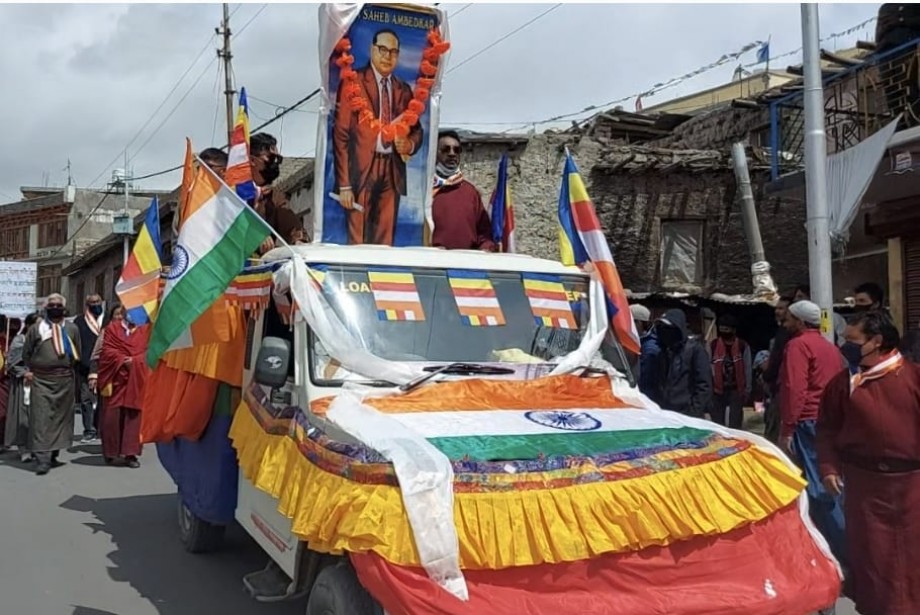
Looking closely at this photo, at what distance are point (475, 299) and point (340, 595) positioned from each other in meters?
1.84

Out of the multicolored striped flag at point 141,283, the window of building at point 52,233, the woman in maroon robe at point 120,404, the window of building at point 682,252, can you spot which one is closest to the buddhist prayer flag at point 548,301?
the multicolored striped flag at point 141,283

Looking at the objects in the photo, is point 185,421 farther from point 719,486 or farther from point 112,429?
point 112,429

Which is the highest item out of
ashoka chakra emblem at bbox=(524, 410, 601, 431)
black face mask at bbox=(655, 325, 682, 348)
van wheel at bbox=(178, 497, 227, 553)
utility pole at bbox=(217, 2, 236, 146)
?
utility pole at bbox=(217, 2, 236, 146)

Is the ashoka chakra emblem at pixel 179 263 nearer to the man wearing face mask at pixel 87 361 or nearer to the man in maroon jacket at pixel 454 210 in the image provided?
the man in maroon jacket at pixel 454 210

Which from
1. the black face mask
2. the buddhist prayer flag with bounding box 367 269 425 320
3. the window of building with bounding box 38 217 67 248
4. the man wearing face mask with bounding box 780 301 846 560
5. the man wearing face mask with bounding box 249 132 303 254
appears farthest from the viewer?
the window of building with bounding box 38 217 67 248

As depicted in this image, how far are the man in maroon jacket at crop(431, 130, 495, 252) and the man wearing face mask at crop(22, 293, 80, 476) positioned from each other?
530 cm

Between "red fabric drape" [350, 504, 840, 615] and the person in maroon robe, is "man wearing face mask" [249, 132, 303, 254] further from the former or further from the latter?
the person in maroon robe

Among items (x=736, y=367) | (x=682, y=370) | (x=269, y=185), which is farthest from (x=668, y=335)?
(x=269, y=185)

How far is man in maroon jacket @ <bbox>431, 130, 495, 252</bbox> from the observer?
21.6 ft

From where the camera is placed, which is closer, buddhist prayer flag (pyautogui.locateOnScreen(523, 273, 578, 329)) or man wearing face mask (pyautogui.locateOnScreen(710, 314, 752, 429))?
buddhist prayer flag (pyautogui.locateOnScreen(523, 273, 578, 329))

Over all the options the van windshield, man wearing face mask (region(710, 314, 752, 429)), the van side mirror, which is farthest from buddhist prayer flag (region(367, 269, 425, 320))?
man wearing face mask (region(710, 314, 752, 429))

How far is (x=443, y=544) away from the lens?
2.93 m

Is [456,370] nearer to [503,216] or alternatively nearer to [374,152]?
[374,152]

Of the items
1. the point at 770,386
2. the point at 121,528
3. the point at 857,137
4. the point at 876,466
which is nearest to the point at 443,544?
the point at 876,466
